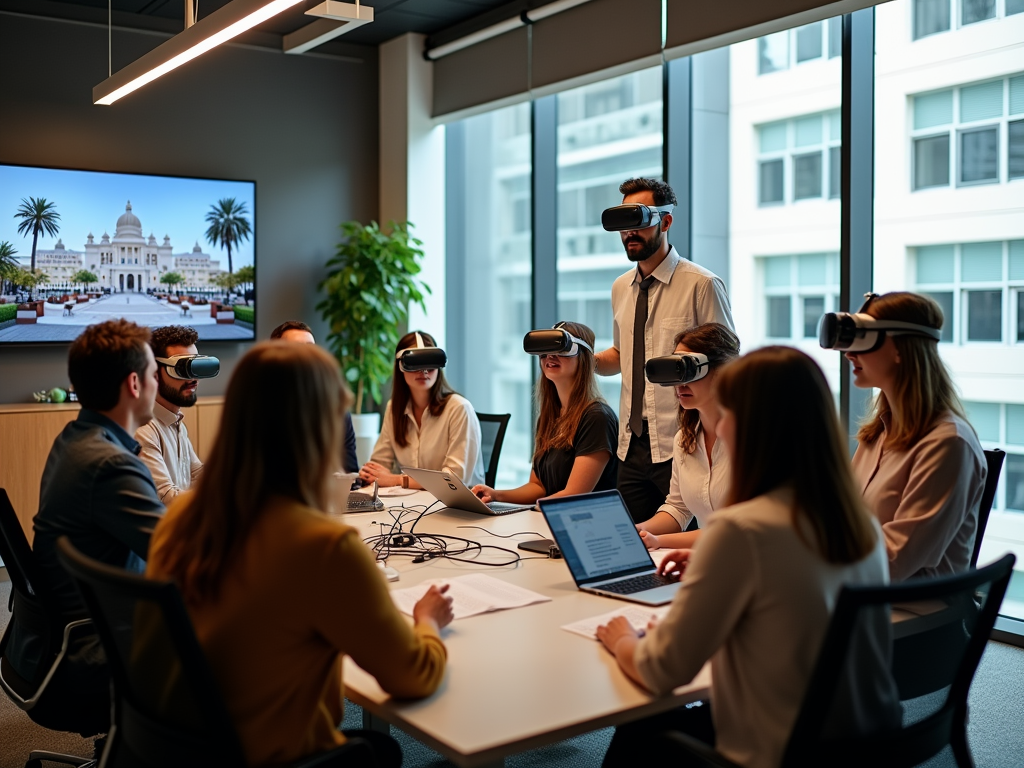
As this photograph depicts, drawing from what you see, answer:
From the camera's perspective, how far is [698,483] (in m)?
2.82

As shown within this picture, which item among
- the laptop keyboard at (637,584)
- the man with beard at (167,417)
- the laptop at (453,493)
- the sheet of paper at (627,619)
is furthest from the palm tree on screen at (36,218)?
the sheet of paper at (627,619)

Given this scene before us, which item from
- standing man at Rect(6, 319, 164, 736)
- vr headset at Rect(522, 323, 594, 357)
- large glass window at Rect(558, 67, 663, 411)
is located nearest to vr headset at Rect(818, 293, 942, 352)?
vr headset at Rect(522, 323, 594, 357)

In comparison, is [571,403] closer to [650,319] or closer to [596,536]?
[650,319]

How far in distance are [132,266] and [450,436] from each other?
2.88 m

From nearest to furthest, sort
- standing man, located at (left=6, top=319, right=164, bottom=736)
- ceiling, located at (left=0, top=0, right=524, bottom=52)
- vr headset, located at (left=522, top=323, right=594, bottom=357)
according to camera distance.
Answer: standing man, located at (left=6, top=319, right=164, bottom=736), vr headset, located at (left=522, top=323, right=594, bottom=357), ceiling, located at (left=0, top=0, right=524, bottom=52)

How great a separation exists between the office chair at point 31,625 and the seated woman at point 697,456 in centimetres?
147

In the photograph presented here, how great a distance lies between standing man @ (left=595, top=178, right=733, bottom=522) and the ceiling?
257 cm

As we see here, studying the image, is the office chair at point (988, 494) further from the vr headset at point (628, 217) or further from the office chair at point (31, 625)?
the office chair at point (31, 625)

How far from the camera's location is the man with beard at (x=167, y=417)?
316 cm

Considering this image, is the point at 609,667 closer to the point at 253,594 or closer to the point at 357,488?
the point at 253,594

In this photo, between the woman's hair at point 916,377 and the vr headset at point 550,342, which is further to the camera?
the vr headset at point 550,342

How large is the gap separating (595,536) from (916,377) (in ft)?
2.79

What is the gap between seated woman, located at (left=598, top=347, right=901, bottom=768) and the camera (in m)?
1.56

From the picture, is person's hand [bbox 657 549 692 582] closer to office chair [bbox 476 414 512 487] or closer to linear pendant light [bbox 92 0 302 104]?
office chair [bbox 476 414 512 487]
